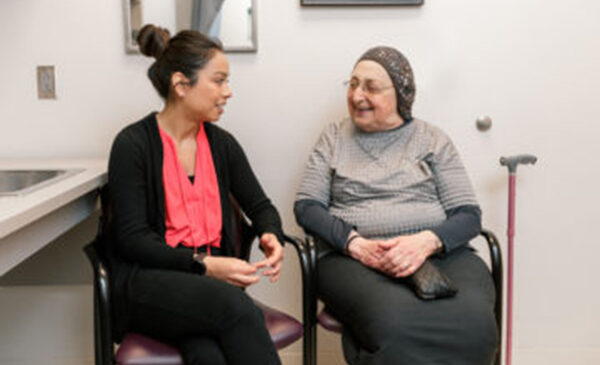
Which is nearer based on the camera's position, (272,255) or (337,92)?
(272,255)

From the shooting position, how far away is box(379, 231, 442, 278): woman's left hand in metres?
1.71

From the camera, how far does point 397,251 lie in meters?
1.73

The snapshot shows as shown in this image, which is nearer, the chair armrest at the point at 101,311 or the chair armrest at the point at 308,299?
the chair armrest at the point at 101,311

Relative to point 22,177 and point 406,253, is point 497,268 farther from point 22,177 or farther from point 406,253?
point 22,177

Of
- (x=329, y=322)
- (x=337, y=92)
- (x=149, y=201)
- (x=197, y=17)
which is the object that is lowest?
(x=329, y=322)

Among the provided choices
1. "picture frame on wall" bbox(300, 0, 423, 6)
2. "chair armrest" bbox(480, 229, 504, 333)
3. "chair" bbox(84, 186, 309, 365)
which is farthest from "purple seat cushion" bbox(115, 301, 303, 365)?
"picture frame on wall" bbox(300, 0, 423, 6)

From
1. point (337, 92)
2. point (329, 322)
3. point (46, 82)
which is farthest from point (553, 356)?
point (46, 82)

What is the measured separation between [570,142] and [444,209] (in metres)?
0.71

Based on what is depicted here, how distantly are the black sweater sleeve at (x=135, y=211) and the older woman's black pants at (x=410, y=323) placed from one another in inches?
18.0

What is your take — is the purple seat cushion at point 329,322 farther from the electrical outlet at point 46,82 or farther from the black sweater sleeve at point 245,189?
the electrical outlet at point 46,82

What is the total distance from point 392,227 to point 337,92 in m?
0.61

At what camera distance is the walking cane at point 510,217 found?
217 centimetres

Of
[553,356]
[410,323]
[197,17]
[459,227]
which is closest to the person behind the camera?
[410,323]

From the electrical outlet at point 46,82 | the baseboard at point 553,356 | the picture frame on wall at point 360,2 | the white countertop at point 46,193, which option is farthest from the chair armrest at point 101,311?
the baseboard at point 553,356
